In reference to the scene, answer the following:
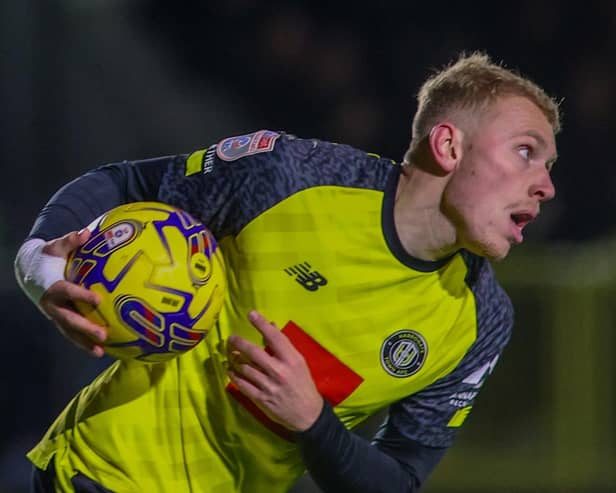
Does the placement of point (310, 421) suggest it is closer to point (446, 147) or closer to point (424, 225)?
point (424, 225)

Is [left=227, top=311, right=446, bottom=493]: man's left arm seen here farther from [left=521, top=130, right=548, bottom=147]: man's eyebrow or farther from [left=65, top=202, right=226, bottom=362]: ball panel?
[left=521, top=130, right=548, bottom=147]: man's eyebrow

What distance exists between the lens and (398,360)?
308cm

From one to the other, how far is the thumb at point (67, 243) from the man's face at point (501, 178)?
88 cm

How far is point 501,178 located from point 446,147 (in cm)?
17

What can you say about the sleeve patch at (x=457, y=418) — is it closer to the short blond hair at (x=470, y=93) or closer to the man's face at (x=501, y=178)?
the man's face at (x=501, y=178)

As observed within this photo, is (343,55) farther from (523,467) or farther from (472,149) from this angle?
(472,149)

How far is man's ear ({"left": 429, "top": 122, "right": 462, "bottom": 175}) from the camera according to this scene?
3076mm

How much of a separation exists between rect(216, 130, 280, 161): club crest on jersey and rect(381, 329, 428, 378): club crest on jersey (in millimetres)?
549

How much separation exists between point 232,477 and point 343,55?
15.7 ft

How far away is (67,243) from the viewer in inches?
107

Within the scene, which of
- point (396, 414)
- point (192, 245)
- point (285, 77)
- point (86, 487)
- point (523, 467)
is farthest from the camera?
point (285, 77)

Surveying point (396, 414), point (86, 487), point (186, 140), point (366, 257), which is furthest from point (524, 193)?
point (186, 140)

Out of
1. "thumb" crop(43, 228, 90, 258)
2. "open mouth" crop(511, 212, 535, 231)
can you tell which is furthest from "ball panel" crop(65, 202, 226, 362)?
"open mouth" crop(511, 212, 535, 231)

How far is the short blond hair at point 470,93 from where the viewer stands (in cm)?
310
